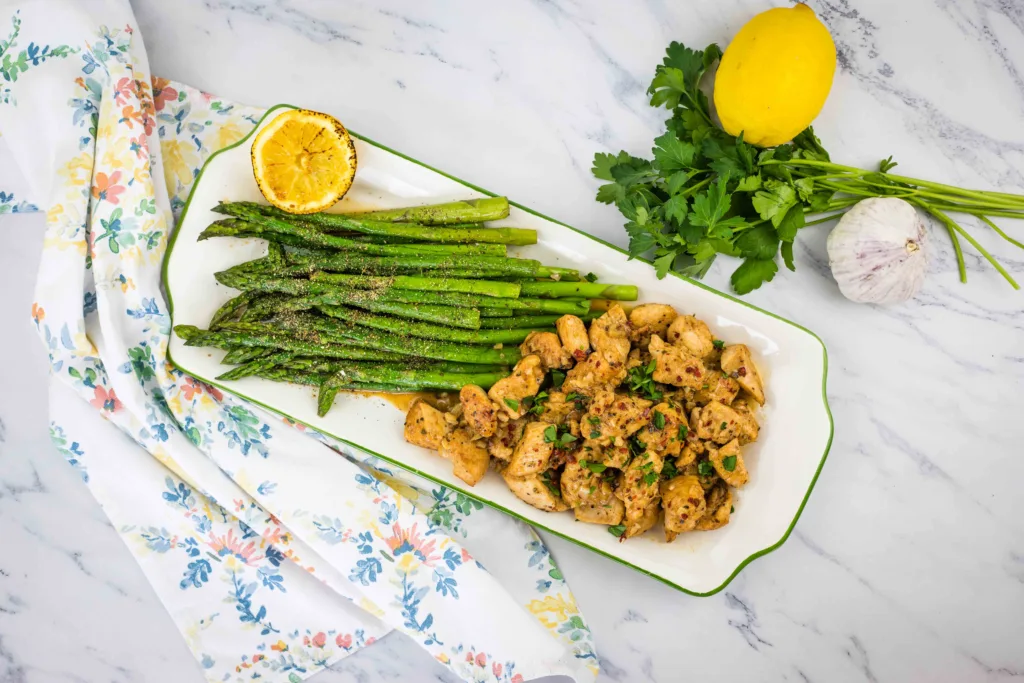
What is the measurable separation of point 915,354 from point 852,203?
92 cm

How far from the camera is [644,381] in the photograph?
11.3 ft

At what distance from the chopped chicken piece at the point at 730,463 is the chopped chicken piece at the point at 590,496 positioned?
50 cm

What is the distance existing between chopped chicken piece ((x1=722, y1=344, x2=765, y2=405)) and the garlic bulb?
697 millimetres

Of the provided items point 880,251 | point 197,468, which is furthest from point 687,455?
point 197,468

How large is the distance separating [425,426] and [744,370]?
1586 mm

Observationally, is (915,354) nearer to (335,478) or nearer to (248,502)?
(335,478)

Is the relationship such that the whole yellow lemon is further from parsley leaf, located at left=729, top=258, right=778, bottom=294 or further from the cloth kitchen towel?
the cloth kitchen towel

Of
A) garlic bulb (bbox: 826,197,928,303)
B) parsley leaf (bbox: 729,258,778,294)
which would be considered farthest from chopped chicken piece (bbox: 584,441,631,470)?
garlic bulb (bbox: 826,197,928,303)

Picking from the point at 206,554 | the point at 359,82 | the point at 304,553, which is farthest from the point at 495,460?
the point at 359,82

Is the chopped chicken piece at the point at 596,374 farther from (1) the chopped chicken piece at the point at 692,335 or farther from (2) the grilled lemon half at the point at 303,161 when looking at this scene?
(2) the grilled lemon half at the point at 303,161

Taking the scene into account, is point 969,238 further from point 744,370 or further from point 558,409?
point 558,409

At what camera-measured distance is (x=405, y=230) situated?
11.5ft

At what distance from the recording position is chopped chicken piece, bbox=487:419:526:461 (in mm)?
3463

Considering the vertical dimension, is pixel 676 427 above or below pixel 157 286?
above
